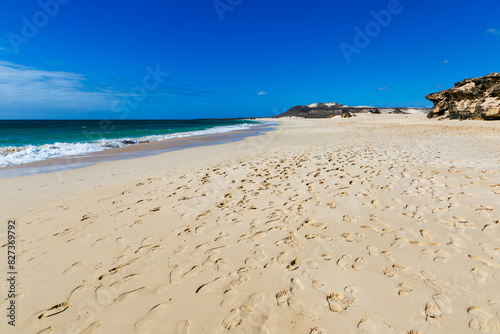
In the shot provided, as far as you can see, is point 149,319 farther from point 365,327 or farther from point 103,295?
point 365,327

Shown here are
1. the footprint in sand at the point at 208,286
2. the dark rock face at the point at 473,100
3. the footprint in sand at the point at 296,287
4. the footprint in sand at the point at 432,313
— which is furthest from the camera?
the dark rock face at the point at 473,100

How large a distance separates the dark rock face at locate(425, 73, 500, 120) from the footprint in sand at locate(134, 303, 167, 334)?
1354 inches

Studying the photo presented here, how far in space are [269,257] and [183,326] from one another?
131 cm

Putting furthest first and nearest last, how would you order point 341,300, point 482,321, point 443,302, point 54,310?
point 54,310, point 341,300, point 443,302, point 482,321

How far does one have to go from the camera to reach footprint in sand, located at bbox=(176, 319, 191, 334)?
2.14m

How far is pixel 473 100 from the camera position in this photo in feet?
88.2

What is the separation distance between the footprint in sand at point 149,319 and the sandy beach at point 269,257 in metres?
0.01

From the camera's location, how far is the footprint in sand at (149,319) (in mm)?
2186

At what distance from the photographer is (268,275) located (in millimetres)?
2750

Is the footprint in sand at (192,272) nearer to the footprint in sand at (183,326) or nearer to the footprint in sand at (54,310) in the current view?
the footprint in sand at (183,326)

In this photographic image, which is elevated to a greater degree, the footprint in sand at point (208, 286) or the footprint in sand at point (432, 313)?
the footprint in sand at point (432, 313)

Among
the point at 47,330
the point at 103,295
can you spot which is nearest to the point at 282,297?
the point at 103,295

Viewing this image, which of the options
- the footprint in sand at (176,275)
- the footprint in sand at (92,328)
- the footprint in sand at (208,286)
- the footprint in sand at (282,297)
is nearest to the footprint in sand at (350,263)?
the footprint in sand at (282,297)

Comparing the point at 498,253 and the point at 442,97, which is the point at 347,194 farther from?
the point at 442,97
